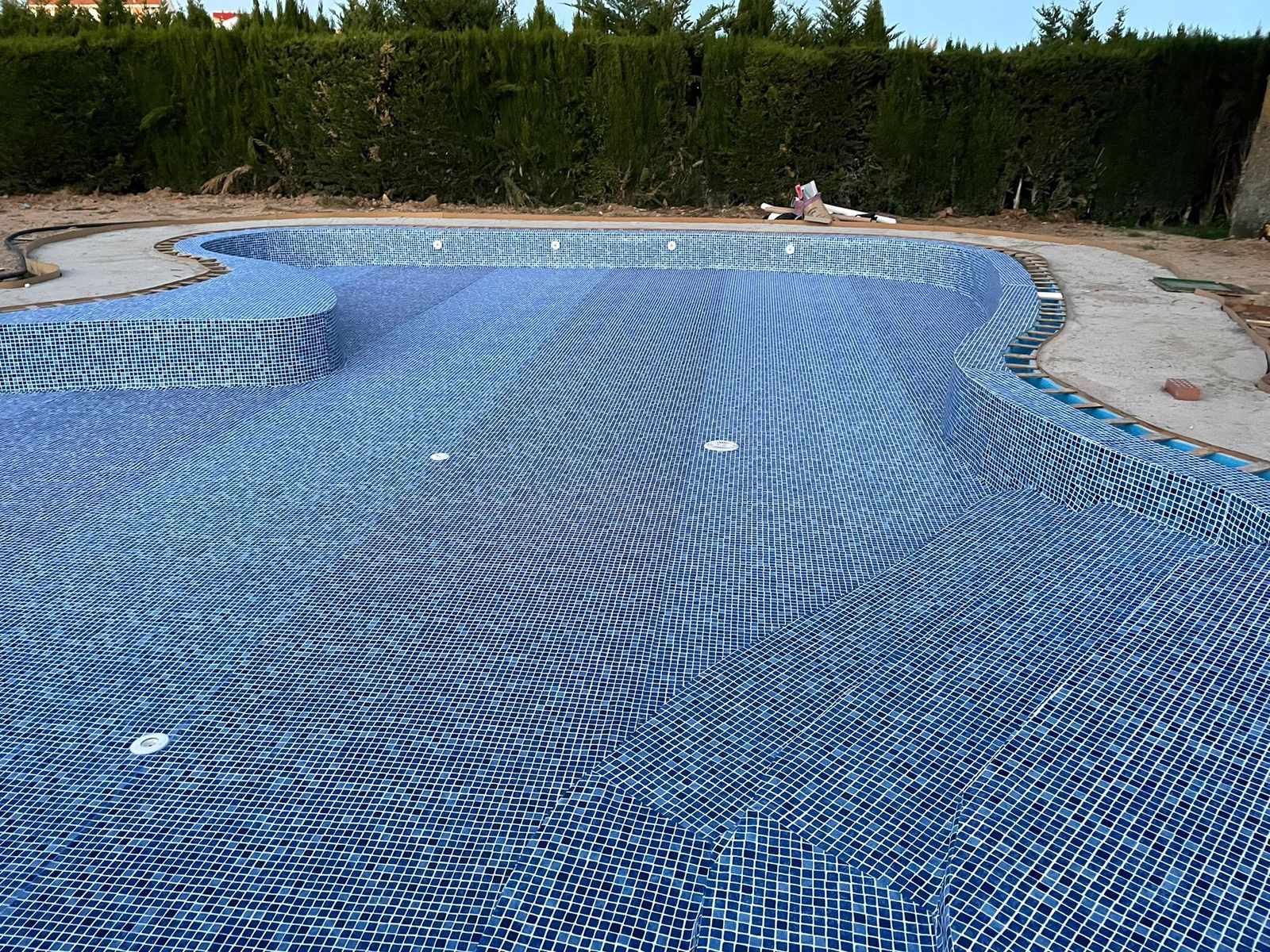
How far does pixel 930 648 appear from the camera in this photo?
9.23 ft

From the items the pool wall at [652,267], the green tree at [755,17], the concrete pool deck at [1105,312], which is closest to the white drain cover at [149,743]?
the pool wall at [652,267]

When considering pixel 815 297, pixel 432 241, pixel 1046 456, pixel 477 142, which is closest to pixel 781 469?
pixel 1046 456

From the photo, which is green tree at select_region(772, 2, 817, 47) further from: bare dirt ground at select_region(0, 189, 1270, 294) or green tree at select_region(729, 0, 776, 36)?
bare dirt ground at select_region(0, 189, 1270, 294)

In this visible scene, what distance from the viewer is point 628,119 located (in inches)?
497

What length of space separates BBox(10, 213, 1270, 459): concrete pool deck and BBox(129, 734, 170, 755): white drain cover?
11.7 feet

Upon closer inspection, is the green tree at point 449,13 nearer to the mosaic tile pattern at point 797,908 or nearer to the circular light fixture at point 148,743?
the circular light fixture at point 148,743

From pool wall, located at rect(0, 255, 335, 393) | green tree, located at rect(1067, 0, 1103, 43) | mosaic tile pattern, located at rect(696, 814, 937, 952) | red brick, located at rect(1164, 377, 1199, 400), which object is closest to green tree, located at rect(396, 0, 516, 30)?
pool wall, located at rect(0, 255, 335, 393)

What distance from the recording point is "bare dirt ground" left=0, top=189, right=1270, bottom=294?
378 inches

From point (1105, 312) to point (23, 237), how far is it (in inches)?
345

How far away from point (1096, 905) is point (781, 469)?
9.00ft

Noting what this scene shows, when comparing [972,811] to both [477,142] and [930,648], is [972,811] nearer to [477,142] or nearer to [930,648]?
[930,648]

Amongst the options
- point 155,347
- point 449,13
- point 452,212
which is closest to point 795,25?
point 449,13

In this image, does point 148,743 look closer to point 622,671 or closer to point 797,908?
point 622,671

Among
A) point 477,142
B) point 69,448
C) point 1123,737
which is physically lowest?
point 69,448
